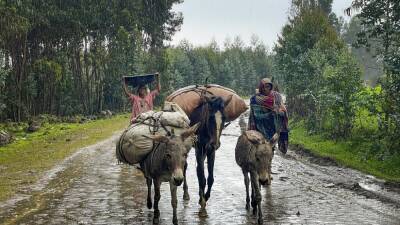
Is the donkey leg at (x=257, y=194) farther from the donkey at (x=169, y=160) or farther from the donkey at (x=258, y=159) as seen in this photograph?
the donkey at (x=169, y=160)

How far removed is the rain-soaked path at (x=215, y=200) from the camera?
32.4 feet

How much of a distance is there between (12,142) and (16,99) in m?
12.1

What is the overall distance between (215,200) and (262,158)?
9.38 ft

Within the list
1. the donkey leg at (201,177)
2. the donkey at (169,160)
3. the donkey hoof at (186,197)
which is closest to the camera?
the donkey at (169,160)

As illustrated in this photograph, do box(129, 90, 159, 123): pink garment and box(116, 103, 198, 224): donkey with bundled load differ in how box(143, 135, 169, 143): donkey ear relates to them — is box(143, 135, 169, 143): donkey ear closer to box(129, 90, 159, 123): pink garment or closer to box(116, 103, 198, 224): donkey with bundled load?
box(116, 103, 198, 224): donkey with bundled load

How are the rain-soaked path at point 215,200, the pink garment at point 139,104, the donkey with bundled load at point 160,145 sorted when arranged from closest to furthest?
the donkey with bundled load at point 160,145 → the rain-soaked path at point 215,200 → the pink garment at point 139,104

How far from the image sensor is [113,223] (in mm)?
9500

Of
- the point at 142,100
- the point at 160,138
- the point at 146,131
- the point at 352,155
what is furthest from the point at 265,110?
the point at 352,155

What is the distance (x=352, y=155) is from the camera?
60.3 feet

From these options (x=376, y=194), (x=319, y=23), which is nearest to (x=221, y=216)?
(x=376, y=194)

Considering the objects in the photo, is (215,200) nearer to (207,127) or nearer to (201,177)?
(201,177)

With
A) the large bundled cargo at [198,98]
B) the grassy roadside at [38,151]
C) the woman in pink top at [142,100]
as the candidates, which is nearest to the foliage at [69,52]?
the grassy roadside at [38,151]

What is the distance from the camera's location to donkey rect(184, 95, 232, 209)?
33.2 ft

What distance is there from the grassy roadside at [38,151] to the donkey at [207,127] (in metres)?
5.24
